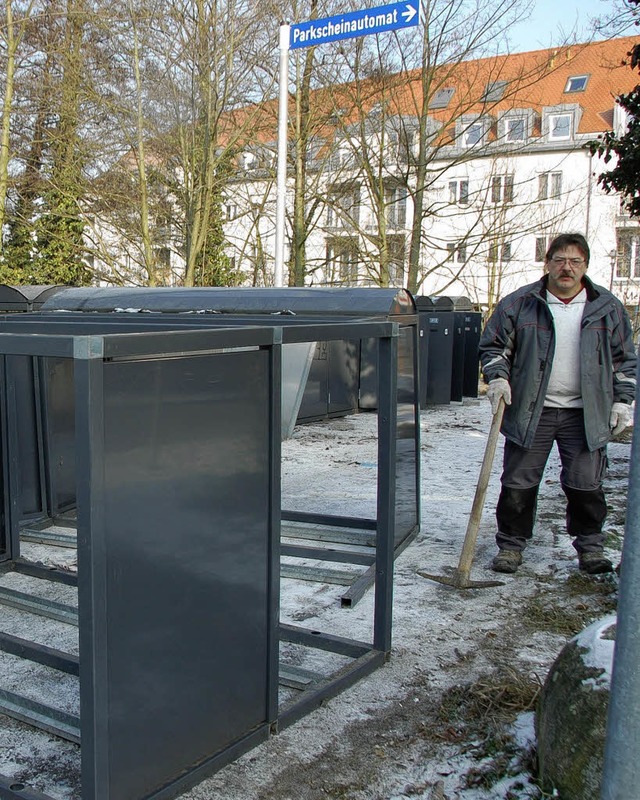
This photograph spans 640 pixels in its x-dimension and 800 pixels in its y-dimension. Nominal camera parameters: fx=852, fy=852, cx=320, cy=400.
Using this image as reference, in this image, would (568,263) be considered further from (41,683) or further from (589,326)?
(41,683)

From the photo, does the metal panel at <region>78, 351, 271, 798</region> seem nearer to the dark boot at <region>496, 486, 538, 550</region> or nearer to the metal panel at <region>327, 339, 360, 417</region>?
the dark boot at <region>496, 486, 538, 550</region>

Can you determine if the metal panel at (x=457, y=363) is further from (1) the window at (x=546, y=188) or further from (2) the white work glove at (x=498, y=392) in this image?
(2) the white work glove at (x=498, y=392)

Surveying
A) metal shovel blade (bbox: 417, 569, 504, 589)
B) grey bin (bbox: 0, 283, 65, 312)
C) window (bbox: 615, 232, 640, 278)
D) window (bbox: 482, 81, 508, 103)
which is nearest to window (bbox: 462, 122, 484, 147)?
window (bbox: 482, 81, 508, 103)

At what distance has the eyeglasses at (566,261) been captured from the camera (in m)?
4.48

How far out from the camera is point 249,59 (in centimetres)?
1204

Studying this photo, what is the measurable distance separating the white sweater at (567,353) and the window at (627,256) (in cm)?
1941

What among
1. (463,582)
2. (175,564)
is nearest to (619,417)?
(463,582)

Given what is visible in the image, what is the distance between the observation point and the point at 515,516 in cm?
481

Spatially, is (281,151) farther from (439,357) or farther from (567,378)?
(567,378)

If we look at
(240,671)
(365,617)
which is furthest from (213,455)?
(365,617)

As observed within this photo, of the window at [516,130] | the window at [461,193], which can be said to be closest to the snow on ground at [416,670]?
the window at [461,193]

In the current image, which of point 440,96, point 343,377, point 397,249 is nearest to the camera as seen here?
point 343,377

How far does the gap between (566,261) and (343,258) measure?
1173 cm

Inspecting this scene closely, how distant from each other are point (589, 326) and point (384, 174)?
11.3m
